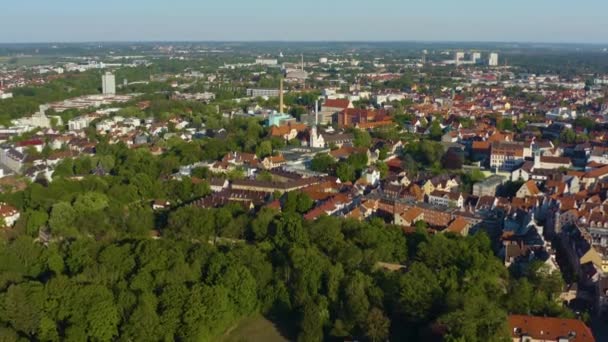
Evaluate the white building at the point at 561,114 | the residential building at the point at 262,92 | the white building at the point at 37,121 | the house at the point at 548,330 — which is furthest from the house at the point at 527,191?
the residential building at the point at 262,92

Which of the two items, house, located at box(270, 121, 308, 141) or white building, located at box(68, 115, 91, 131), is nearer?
house, located at box(270, 121, 308, 141)

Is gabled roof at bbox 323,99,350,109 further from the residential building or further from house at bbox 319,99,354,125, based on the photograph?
the residential building

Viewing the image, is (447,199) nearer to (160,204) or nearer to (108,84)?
(160,204)

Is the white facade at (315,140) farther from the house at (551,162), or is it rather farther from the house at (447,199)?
the house at (447,199)

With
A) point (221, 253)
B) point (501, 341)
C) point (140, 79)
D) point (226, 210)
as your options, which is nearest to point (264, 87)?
point (140, 79)

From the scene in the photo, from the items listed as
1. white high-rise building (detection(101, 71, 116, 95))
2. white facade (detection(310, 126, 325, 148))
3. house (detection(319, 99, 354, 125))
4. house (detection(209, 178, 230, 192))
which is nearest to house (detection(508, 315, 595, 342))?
house (detection(209, 178, 230, 192))

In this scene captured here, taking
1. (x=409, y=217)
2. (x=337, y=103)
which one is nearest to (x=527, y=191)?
(x=409, y=217)

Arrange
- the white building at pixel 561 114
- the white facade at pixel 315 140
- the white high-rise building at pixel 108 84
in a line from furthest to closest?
the white high-rise building at pixel 108 84, the white building at pixel 561 114, the white facade at pixel 315 140
